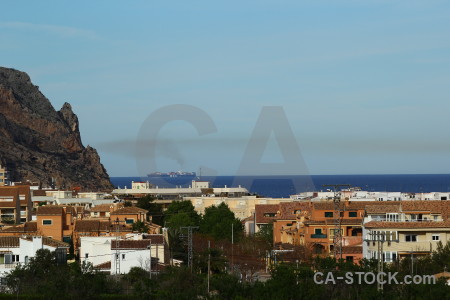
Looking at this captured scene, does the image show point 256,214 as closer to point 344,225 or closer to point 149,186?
point 344,225

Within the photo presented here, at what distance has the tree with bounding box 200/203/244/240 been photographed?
57844mm

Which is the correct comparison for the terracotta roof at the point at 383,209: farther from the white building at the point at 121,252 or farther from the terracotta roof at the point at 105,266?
the terracotta roof at the point at 105,266

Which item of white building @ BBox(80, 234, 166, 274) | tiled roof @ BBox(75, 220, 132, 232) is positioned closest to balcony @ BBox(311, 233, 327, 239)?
white building @ BBox(80, 234, 166, 274)

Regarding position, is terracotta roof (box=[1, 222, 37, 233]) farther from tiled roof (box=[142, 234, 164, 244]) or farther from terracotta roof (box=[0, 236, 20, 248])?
tiled roof (box=[142, 234, 164, 244])

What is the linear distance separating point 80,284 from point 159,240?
10.1m

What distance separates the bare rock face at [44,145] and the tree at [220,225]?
92161mm

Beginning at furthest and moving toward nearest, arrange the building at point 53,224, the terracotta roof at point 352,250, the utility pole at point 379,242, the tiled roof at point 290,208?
the tiled roof at point 290,208, the building at point 53,224, the terracotta roof at point 352,250, the utility pole at point 379,242

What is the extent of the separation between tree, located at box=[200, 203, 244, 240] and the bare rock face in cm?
9216

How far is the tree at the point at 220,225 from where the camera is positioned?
2277 inches

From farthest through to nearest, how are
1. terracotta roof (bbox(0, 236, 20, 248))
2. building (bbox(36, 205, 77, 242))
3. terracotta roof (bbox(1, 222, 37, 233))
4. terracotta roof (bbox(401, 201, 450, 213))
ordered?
1. building (bbox(36, 205, 77, 242))
2. terracotta roof (bbox(1, 222, 37, 233))
3. terracotta roof (bbox(401, 201, 450, 213))
4. terracotta roof (bbox(0, 236, 20, 248))

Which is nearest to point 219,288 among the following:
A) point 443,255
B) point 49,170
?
point 443,255

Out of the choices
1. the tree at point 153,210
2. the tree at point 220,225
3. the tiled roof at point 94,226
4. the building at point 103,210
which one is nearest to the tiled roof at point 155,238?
the tiled roof at point 94,226

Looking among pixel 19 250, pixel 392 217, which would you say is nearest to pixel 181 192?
pixel 19 250

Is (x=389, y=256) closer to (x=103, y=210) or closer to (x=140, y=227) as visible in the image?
(x=140, y=227)
